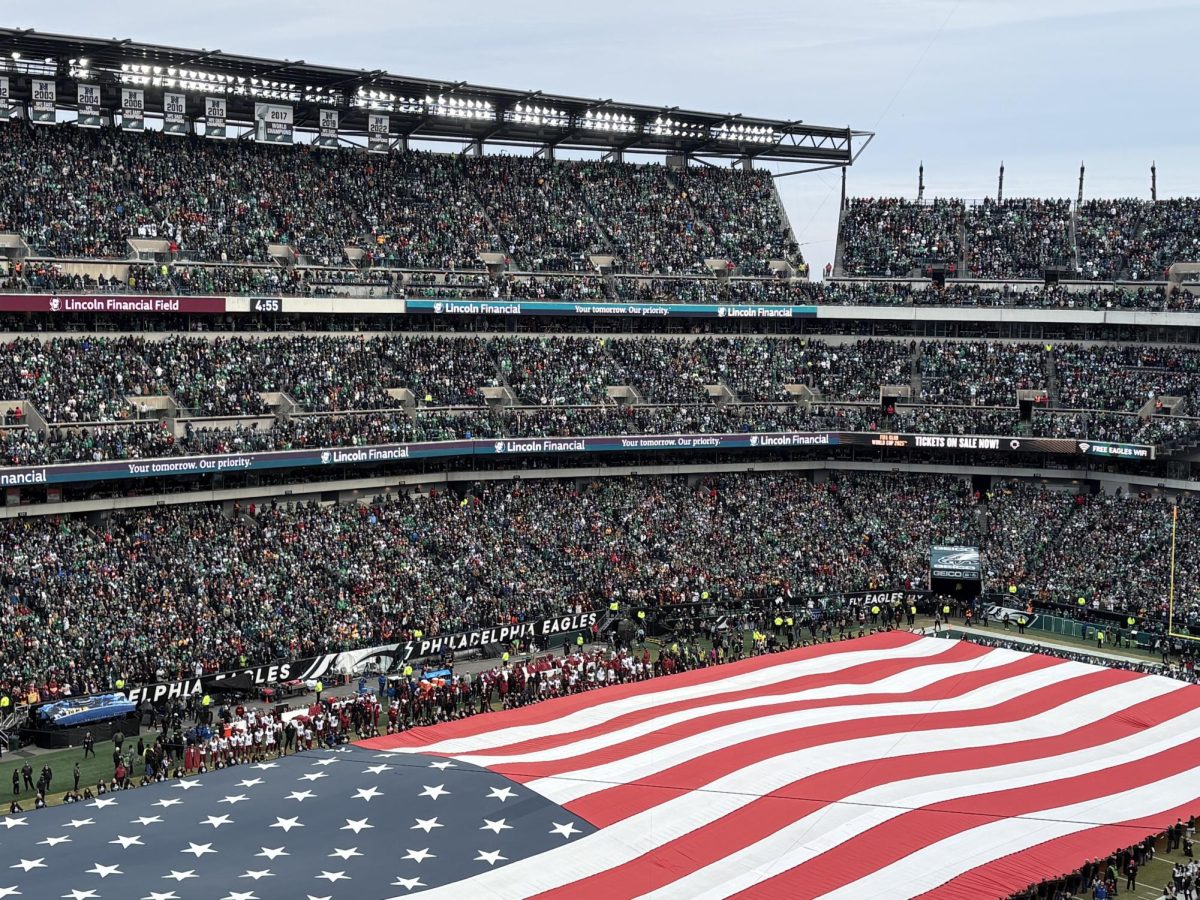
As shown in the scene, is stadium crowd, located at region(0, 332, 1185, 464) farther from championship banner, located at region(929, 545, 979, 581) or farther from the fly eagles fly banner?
championship banner, located at region(929, 545, 979, 581)

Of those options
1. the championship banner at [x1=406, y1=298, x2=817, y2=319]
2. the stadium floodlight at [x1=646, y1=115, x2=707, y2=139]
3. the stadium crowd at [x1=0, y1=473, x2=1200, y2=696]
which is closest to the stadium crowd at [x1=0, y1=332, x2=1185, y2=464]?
the championship banner at [x1=406, y1=298, x2=817, y2=319]

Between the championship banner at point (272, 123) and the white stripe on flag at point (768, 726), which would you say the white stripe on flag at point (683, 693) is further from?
the championship banner at point (272, 123)

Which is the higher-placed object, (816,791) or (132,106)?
(132,106)

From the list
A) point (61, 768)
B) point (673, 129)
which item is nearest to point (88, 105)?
point (673, 129)

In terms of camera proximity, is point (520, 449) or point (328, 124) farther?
point (328, 124)

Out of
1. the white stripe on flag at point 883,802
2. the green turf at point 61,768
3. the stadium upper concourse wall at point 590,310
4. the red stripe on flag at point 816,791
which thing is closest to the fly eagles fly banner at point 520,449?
the stadium upper concourse wall at point 590,310

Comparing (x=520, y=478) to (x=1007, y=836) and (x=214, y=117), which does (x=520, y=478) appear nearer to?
(x=214, y=117)

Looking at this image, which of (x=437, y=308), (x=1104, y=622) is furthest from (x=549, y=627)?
(x=1104, y=622)
